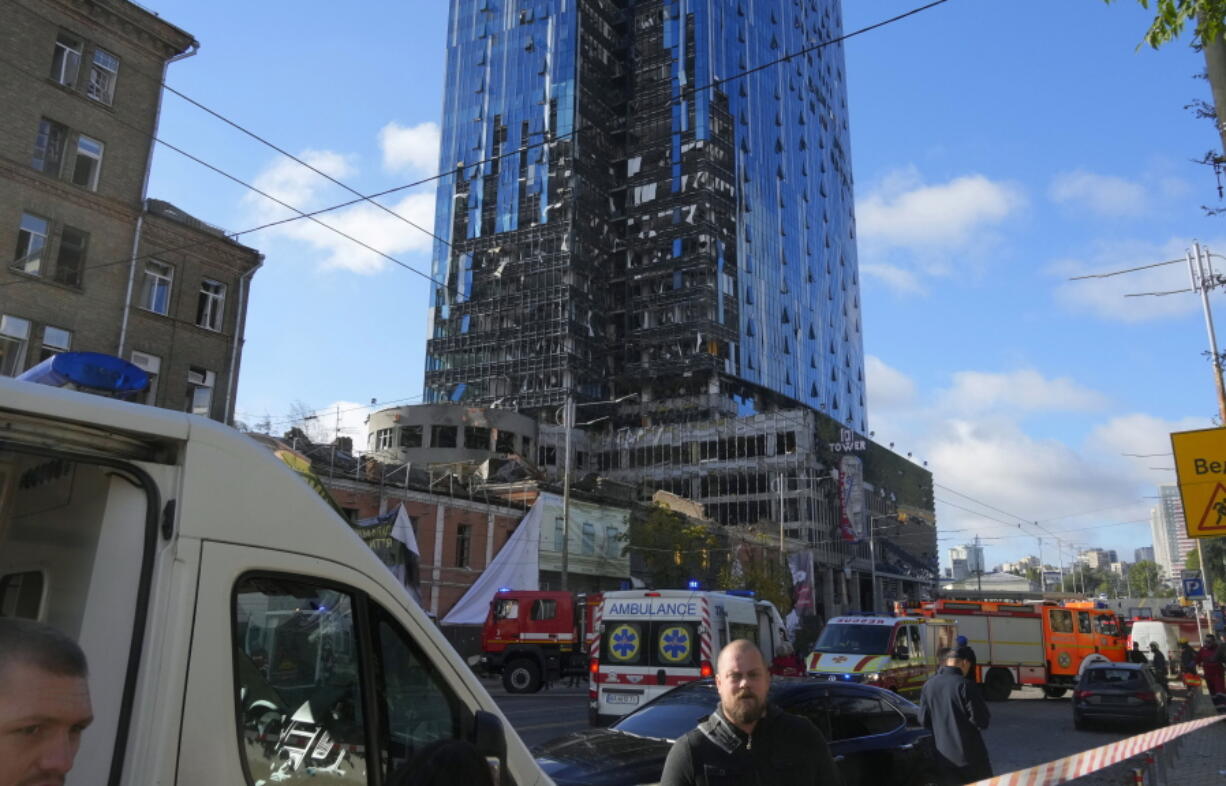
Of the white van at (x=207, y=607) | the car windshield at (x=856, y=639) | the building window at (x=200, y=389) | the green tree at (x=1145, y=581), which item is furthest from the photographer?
the green tree at (x=1145, y=581)

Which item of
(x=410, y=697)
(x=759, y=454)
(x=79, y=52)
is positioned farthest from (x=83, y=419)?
(x=759, y=454)

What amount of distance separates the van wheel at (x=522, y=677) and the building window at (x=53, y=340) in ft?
49.0

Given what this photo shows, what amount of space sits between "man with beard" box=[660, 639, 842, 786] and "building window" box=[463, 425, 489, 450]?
72.4 metres

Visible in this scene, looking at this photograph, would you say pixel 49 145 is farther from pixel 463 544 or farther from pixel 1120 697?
pixel 1120 697

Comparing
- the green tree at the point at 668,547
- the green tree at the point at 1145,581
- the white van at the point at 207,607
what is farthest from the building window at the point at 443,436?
the green tree at the point at 1145,581

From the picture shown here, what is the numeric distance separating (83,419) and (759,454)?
270ft

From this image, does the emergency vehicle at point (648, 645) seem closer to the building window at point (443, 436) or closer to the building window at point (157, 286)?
the building window at point (157, 286)

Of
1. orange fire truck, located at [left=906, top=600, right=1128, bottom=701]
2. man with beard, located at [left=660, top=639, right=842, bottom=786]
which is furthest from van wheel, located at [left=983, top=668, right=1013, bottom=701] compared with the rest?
man with beard, located at [left=660, top=639, right=842, bottom=786]

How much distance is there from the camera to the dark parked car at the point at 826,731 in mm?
7094

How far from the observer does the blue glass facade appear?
9375 centimetres

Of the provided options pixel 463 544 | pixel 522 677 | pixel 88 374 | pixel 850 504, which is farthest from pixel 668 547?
pixel 88 374

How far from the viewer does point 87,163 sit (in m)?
25.3

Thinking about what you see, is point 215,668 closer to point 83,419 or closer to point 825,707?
point 83,419

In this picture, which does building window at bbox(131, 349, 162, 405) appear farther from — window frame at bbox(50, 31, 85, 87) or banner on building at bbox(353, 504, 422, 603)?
window frame at bbox(50, 31, 85, 87)
